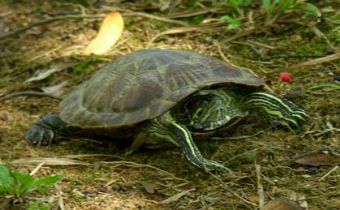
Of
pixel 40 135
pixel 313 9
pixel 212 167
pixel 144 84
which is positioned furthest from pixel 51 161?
pixel 313 9

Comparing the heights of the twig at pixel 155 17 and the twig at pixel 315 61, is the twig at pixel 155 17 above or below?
above

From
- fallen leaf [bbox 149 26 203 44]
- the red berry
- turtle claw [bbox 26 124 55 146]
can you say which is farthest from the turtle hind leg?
the red berry

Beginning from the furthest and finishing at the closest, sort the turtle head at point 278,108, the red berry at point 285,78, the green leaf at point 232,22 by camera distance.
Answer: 1. the green leaf at point 232,22
2. the red berry at point 285,78
3. the turtle head at point 278,108

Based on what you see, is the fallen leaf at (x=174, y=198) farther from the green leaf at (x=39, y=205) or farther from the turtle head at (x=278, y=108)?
the turtle head at (x=278, y=108)

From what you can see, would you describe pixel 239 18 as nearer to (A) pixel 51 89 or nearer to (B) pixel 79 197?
(A) pixel 51 89

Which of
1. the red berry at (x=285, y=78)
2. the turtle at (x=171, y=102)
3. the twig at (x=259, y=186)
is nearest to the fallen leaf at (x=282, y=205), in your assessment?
the twig at (x=259, y=186)
